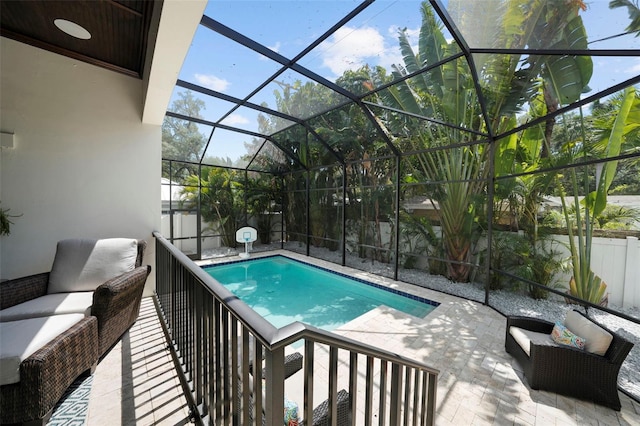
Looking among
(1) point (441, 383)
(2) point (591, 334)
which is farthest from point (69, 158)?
(2) point (591, 334)

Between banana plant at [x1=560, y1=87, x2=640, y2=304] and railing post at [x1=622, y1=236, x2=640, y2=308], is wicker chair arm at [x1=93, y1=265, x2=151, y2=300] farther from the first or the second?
railing post at [x1=622, y1=236, x2=640, y2=308]

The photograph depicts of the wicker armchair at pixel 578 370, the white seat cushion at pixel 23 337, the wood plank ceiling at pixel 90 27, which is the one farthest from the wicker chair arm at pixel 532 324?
the wood plank ceiling at pixel 90 27

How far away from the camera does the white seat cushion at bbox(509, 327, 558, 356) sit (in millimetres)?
2805

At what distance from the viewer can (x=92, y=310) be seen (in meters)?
2.31

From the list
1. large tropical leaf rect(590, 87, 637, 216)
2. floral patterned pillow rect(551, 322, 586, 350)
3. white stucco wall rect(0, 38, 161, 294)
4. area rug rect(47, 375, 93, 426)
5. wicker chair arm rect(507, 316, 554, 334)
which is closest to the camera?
area rug rect(47, 375, 93, 426)

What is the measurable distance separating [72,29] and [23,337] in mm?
3409

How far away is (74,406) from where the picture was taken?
6.45 feet

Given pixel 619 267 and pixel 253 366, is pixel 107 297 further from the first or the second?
pixel 619 267

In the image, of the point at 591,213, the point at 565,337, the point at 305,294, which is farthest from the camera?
the point at 305,294

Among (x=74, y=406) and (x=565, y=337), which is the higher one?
(x=565, y=337)

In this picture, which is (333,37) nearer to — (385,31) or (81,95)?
(385,31)

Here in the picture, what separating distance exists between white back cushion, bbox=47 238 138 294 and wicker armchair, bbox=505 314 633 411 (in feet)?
16.3

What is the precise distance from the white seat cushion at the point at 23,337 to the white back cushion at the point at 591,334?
4945 millimetres

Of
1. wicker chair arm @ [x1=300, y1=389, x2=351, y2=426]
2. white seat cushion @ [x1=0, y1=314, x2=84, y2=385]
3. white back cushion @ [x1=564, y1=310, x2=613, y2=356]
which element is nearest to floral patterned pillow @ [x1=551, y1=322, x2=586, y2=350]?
white back cushion @ [x1=564, y1=310, x2=613, y2=356]
